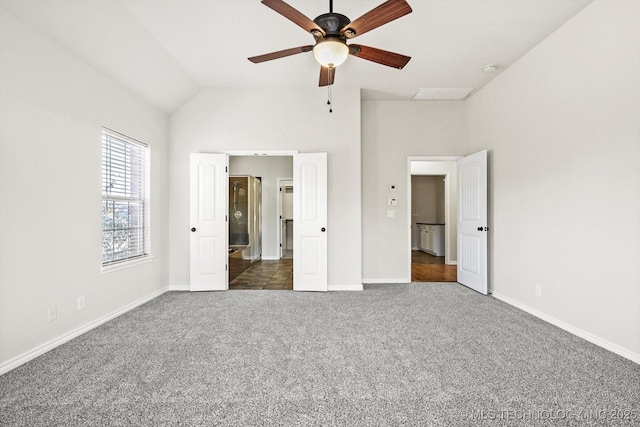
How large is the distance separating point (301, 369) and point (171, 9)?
3.29 meters

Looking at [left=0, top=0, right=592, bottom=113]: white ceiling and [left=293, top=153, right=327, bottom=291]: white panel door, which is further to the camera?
[left=293, top=153, right=327, bottom=291]: white panel door

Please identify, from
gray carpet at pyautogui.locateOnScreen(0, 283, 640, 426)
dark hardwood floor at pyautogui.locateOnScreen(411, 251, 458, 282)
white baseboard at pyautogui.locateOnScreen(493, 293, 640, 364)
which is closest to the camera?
gray carpet at pyautogui.locateOnScreen(0, 283, 640, 426)

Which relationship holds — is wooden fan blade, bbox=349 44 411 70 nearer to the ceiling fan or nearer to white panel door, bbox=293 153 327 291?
the ceiling fan

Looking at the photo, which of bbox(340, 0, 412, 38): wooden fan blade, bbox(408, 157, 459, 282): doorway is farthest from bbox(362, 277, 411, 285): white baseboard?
bbox(340, 0, 412, 38): wooden fan blade

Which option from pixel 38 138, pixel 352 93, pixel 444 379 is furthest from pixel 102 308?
pixel 352 93

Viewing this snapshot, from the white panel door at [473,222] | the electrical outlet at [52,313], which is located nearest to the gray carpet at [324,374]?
the electrical outlet at [52,313]

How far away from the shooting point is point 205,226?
431 cm

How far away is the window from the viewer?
3266 millimetres

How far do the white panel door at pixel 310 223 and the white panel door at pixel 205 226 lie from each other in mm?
1136

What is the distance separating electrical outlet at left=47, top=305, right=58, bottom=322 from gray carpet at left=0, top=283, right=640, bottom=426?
27 centimetres

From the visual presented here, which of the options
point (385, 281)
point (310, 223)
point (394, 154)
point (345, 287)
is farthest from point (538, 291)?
point (310, 223)

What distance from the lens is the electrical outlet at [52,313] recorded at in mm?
2494

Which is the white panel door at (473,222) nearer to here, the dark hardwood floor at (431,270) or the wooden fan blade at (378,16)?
the dark hardwood floor at (431,270)

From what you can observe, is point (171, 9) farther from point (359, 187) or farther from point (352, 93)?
point (359, 187)
